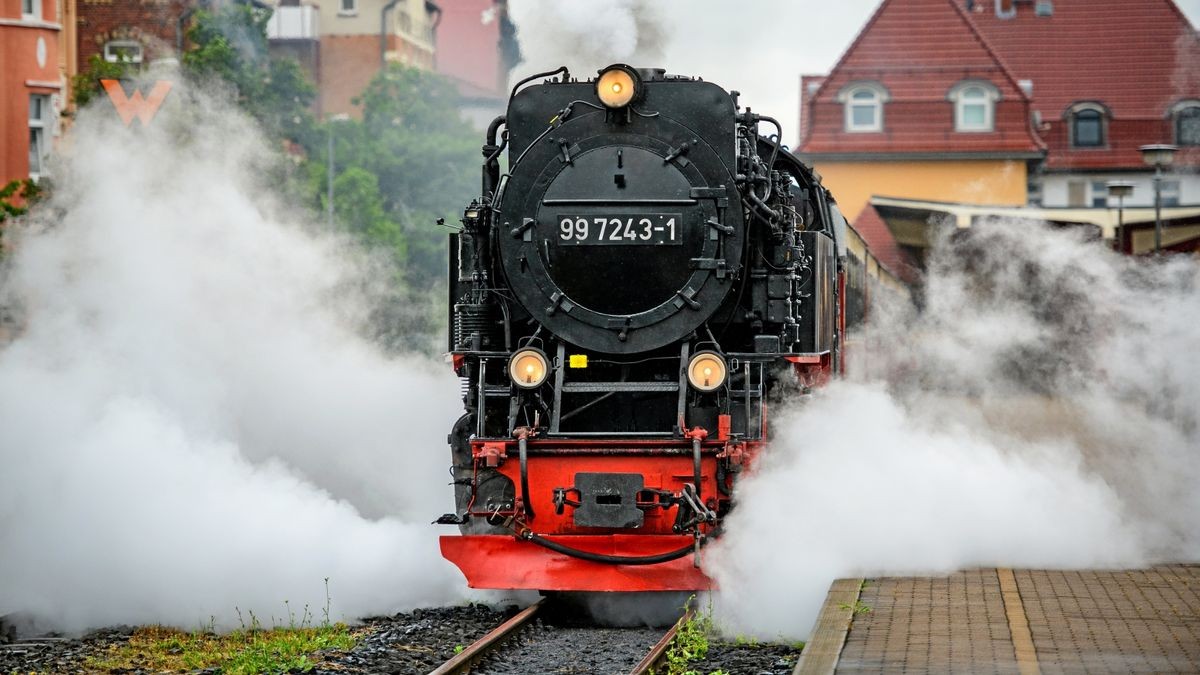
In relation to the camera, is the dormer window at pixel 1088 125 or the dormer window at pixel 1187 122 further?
the dormer window at pixel 1088 125

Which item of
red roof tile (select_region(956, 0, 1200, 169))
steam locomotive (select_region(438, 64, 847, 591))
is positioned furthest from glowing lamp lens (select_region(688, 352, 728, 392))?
red roof tile (select_region(956, 0, 1200, 169))

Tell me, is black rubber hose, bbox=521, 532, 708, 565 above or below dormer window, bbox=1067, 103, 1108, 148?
below

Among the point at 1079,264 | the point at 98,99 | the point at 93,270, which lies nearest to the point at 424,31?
the point at 98,99

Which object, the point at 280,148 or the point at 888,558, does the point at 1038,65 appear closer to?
the point at 280,148

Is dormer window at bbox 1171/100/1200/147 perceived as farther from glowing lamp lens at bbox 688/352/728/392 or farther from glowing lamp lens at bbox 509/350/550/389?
glowing lamp lens at bbox 509/350/550/389

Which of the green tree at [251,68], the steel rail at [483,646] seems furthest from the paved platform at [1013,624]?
the green tree at [251,68]

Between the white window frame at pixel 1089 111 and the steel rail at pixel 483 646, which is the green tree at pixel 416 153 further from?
the steel rail at pixel 483 646

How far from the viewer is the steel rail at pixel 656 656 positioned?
7.74 meters

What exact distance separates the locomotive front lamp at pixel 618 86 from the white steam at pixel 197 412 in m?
3.24

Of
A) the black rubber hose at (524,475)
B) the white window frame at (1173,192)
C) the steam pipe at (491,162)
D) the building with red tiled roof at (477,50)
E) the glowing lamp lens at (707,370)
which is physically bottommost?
the black rubber hose at (524,475)

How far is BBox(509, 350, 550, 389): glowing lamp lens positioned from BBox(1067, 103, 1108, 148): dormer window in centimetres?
3598

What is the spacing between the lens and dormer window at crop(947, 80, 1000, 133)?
40094 millimetres

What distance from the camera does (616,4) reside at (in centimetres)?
1270

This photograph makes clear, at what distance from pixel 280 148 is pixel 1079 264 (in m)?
16.1
